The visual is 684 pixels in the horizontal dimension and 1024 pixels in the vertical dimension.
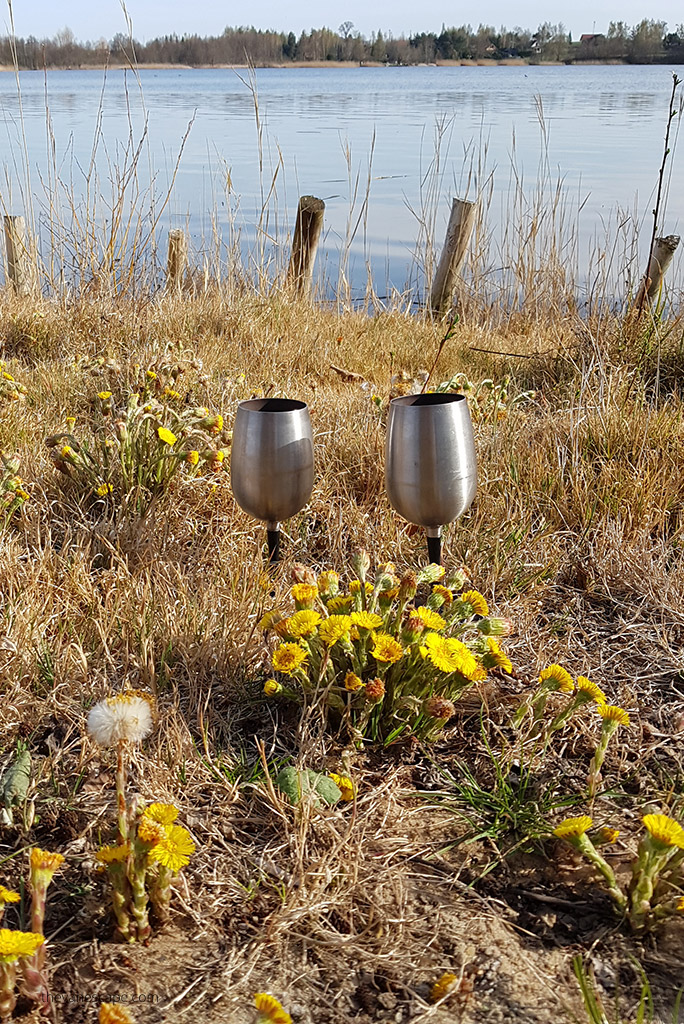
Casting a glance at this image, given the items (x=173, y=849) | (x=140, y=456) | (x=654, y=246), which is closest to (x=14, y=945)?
(x=173, y=849)

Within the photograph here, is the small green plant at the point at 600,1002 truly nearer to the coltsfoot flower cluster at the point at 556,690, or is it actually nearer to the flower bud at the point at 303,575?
the coltsfoot flower cluster at the point at 556,690

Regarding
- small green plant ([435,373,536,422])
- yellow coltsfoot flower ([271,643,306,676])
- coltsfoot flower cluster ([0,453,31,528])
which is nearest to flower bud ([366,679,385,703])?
yellow coltsfoot flower ([271,643,306,676])

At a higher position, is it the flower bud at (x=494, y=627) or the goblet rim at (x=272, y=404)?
the goblet rim at (x=272, y=404)

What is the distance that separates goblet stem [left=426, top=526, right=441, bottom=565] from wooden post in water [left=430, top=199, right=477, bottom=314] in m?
3.39

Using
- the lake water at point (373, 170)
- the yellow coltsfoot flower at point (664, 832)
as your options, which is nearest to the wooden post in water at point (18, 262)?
the lake water at point (373, 170)

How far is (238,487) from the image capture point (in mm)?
1672

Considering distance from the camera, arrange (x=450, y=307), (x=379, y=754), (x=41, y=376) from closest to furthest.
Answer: (x=379, y=754), (x=41, y=376), (x=450, y=307)

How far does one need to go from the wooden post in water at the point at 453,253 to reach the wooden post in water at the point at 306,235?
0.73 metres

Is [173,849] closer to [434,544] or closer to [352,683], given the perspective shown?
[352,683]

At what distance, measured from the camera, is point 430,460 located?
1547 millimetres

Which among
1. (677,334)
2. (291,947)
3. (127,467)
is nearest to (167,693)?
(291,947)

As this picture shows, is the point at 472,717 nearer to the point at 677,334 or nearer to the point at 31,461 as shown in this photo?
the point at 31,461

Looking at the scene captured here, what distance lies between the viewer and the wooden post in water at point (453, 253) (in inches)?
191

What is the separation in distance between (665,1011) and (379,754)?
20.9 inches
